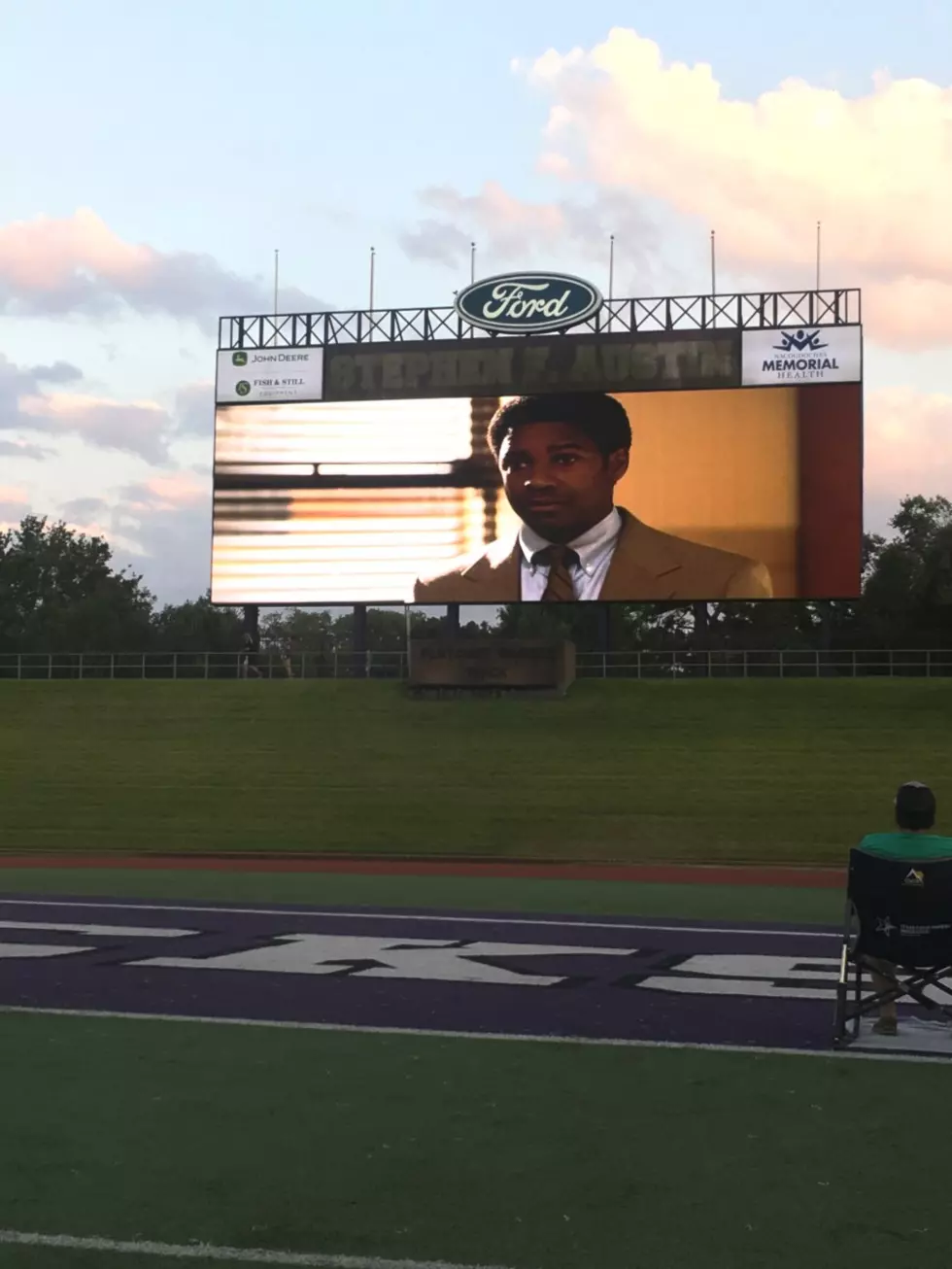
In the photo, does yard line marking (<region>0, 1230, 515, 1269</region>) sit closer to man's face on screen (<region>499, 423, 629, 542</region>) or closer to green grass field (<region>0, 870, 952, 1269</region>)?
green grass field (<region>0, 870, 952, 1269</region>)

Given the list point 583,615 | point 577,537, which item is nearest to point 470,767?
point 577,537

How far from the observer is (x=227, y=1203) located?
15.8 feet

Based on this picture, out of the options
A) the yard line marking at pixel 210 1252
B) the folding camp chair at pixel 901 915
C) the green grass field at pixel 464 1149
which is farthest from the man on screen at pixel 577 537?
the yard line marking at pixel 210 1252

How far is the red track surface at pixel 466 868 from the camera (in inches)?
781

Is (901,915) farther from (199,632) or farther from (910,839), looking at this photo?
(199,632)

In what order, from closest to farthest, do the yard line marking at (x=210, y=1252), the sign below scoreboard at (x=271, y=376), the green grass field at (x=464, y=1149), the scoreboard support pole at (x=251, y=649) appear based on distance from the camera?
1. the yard line marking at (x=210, y=1252)
2. the green grass field at (x=464, y=1149)
3. the sign below scoreboard at (x=271, y=376)
4. the scoreboard support pole at (x=251, y=649)

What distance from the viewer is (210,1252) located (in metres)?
4.36

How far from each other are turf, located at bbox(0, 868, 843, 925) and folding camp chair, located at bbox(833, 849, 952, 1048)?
22.2 ft

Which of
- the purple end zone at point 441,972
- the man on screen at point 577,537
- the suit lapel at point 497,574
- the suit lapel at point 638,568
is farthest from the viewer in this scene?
the suit lapel at point 497,574

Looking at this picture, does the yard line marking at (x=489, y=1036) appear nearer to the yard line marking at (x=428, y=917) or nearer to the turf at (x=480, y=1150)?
the turf at (x=480, y=1150)

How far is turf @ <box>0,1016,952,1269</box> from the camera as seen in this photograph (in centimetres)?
454

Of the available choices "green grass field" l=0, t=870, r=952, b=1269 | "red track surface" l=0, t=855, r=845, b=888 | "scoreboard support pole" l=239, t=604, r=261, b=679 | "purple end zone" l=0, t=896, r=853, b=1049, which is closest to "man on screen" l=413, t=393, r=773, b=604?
"scoreboard support pole" l=239, t=604, r=261, b=679

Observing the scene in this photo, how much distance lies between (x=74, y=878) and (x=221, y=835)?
7.27 meters

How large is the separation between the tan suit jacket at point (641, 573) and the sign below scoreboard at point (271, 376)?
7.36 m
